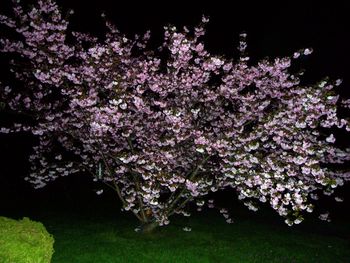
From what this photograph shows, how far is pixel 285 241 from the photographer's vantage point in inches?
559

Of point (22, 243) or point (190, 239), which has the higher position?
point (190, 239)

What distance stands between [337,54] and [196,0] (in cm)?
1008

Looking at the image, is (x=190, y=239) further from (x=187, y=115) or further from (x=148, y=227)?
(x=187, y=115)

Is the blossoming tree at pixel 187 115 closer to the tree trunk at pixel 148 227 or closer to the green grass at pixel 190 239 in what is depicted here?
the tree trunk at pixel 148 227

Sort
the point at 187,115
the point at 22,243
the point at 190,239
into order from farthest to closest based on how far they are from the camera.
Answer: the point at 190,239
the point at 187,115
the point at 22,243

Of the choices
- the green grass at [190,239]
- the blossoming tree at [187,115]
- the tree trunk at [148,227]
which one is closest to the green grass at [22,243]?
the green grass at [190,239]

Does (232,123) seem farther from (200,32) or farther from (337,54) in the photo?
(337,54)

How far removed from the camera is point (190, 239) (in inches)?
518

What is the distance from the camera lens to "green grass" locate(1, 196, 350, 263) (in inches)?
451

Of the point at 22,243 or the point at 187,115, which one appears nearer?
the point at 22,243

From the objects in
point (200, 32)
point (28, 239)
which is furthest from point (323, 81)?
point (28, 239)

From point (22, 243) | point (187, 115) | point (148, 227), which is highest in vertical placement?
point (187, 115)

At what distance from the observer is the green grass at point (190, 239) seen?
11.5 metres

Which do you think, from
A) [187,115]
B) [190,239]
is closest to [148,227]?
[190,239]
